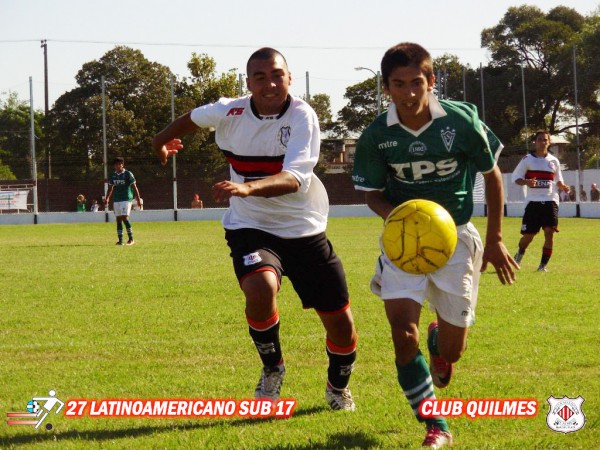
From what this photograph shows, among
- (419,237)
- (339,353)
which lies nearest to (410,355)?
(419,237)

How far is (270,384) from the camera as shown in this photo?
598 centimetres

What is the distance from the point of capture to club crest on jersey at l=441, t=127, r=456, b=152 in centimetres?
540

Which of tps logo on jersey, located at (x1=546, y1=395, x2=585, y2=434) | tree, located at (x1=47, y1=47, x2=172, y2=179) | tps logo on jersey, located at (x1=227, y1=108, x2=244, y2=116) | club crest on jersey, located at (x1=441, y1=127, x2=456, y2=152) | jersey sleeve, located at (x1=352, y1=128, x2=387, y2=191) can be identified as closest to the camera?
tps logo on jersey, located at (x1=546, y1=395, x2=585, y2=434)

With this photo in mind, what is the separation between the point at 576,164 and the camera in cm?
4044

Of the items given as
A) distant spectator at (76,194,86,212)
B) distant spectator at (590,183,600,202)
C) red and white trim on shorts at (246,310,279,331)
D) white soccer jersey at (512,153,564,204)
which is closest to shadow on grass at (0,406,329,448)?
red and white trim on shorts at (246,310,279,331)

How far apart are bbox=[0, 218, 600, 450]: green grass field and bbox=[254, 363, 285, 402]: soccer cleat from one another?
183mm

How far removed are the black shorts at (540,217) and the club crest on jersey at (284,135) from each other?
10.3 metres

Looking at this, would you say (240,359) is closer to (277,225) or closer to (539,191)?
(277,225)

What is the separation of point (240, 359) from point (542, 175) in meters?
9.48

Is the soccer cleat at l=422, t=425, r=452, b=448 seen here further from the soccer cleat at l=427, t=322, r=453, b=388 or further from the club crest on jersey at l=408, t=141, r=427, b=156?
the club crest on jersey at l=408, t=141, r=427, b=156

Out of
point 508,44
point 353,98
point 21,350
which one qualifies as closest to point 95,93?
point 353,98

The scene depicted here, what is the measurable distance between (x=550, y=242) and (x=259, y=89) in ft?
33.2

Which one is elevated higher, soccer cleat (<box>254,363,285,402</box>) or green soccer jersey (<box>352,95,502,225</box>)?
green soccer jersey (<box>352,95,502,225</box>)

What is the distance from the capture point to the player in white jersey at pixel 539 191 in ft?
51.1
